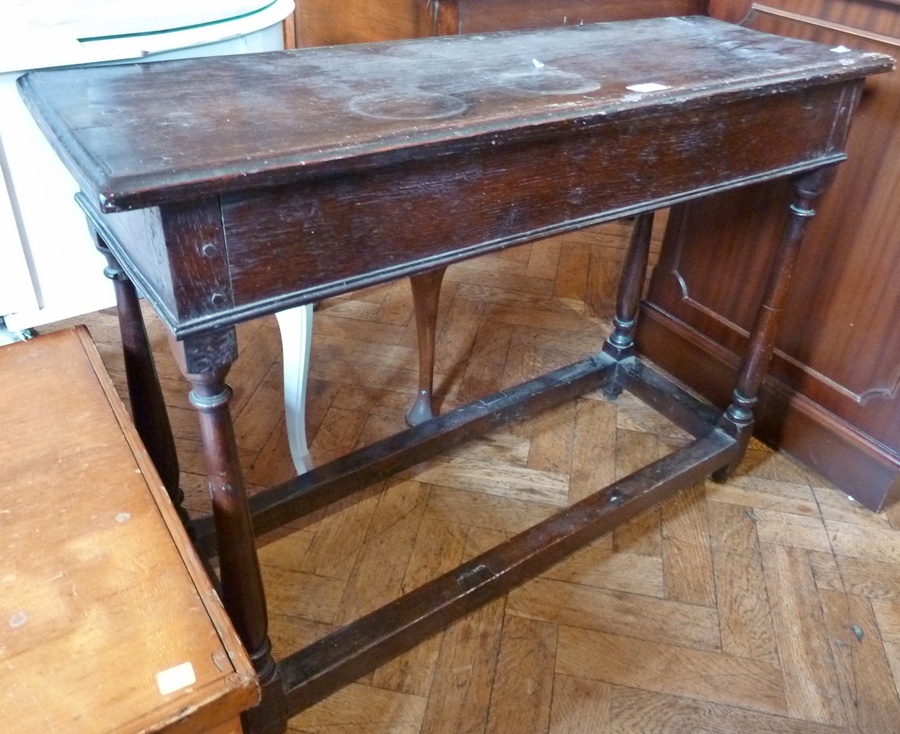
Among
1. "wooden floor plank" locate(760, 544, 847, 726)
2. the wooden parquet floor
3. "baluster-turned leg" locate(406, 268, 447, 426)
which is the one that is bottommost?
the wooden parquet floor

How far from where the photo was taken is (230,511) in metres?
0.68

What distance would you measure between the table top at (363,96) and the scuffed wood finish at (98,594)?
Answer: 26 cm

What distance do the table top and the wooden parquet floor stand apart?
25.2 inches

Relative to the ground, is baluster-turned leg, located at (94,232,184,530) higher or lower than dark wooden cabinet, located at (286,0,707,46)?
lower

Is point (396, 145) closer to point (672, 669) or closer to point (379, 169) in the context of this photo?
point (379, 169)

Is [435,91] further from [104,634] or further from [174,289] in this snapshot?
[104,634]

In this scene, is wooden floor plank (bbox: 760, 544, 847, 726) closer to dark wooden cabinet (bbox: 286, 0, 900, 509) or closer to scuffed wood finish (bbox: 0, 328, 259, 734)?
dark wooden cabinet (bbox: 286, 0, 900, 509)

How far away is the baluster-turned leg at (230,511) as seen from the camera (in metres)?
0.59

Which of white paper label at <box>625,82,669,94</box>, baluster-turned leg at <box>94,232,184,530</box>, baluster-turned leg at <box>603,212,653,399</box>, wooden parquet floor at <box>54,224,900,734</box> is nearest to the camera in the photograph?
white paper label at <box>625,82,669,94</box>

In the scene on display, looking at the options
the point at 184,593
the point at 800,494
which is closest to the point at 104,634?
the point at 184,593

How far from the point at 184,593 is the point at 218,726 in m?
0.10

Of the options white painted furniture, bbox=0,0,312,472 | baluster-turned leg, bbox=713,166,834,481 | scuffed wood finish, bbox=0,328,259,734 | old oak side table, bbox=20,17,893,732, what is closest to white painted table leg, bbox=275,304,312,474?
white painted furniture, bbox=0,0,312,472

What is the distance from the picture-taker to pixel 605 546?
113 centimetres

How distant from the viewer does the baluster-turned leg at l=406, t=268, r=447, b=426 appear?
119 cm
